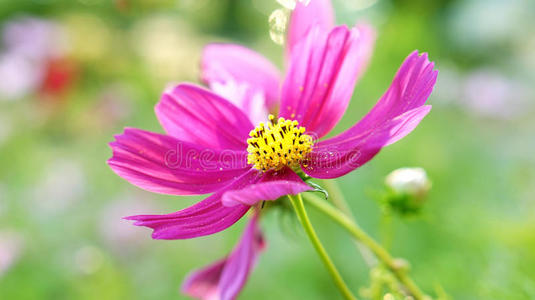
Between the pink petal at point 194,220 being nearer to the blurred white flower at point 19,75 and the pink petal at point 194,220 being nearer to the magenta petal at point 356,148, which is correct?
the magenta petal at point 356,148

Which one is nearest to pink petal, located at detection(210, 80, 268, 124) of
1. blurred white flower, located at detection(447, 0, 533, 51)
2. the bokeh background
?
the bokeh background

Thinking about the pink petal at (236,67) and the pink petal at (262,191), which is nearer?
the pink petal at (262,191)

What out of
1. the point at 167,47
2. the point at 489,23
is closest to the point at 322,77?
the point at 167,47

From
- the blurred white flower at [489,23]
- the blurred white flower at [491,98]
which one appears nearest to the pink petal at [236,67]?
the blurred white flower at [491,98]

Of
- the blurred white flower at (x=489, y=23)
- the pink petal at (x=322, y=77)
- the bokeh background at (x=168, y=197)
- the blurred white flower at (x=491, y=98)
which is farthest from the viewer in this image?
the blurred white flower at (x=489, y=23)

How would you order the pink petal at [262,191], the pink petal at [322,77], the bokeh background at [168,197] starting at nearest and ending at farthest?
1. the pink petal at [262,191]
2. the pink petal at [322,77]
3. the bokeh background at [168,197]

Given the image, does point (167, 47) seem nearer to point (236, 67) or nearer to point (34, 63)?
point (34, 63)

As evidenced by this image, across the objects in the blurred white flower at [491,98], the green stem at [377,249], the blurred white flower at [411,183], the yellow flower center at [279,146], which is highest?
the blurred white flower at [491,98]
